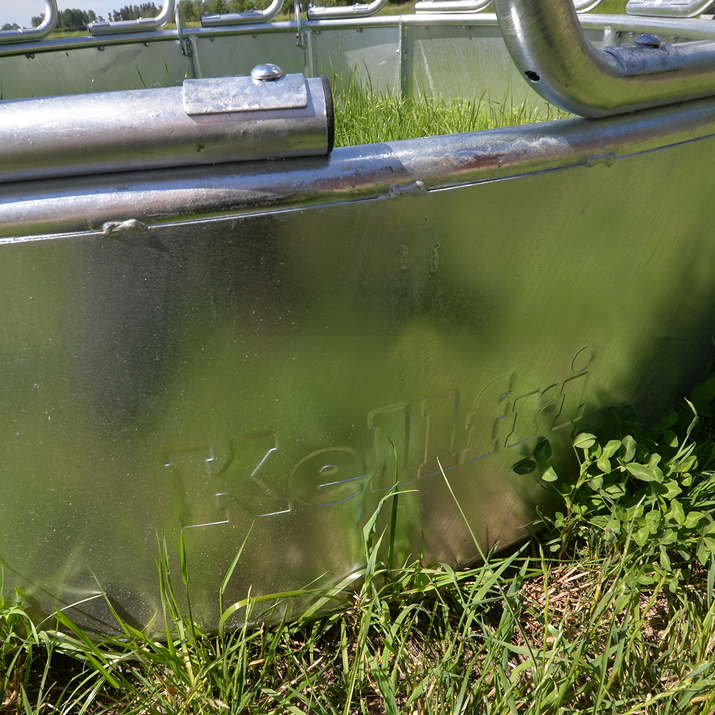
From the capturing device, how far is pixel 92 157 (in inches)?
29.0

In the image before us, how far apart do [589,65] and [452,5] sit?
7.82ft

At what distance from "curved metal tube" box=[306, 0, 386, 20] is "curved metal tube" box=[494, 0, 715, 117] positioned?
2.40 metres

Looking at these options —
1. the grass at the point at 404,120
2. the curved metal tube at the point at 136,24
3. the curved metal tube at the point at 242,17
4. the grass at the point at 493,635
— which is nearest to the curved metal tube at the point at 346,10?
the curved metal tube at the point at 242,17

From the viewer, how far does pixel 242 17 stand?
9.82 feet

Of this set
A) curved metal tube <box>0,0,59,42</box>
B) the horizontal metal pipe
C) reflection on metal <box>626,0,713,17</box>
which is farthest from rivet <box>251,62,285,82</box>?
curved metal tube <box>0,0,59,42</box>

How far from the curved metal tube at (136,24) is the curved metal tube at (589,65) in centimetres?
254

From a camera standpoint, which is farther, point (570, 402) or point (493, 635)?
point (570, 402)

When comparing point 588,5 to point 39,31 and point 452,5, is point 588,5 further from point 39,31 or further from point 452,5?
point 39,31

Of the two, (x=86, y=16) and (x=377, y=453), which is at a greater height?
(x=86, y=16)

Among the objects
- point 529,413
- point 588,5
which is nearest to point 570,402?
point 529,413

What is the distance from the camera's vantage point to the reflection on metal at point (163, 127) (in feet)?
2.36

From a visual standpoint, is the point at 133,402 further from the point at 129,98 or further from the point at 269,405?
the point at 129,98

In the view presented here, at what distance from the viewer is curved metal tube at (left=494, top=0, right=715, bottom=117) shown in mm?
823

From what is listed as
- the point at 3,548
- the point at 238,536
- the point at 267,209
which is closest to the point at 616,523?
the point at 238,536
